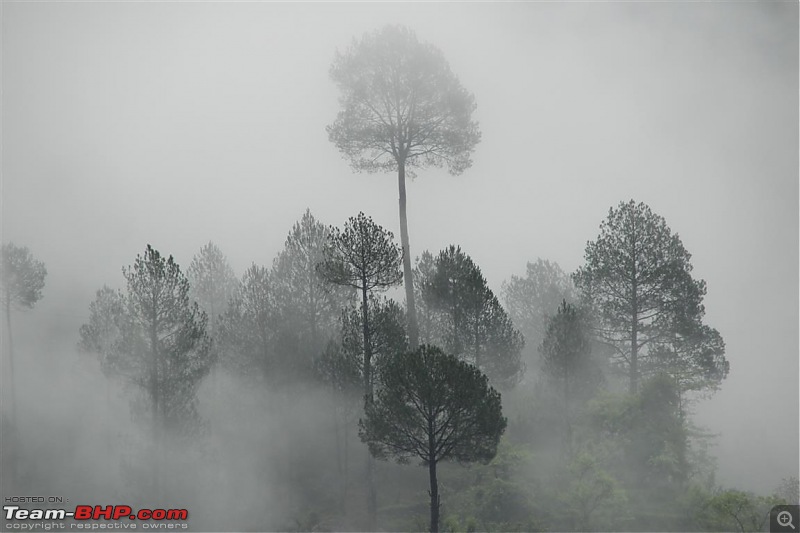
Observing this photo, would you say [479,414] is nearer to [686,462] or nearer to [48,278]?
[686,462]

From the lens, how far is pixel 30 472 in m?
33.0

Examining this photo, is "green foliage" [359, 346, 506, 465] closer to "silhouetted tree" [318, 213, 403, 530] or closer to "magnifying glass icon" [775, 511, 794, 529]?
"silhouetted tree" [318, 213, 403, 530]

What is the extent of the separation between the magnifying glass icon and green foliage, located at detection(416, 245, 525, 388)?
1205cm

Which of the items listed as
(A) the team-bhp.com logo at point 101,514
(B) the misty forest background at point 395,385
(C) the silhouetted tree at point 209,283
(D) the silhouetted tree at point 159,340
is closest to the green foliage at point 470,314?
(B) the misty forest background at point 395,385

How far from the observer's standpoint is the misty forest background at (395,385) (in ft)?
70.2

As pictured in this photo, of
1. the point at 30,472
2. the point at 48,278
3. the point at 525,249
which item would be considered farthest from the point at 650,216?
the point at 525,249

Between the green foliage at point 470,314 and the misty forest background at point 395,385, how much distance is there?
11cm

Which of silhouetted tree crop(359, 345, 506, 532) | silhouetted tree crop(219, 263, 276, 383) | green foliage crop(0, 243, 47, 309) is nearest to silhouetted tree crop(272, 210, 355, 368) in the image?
silhouetted tree crop(219, 263, 276, 383)

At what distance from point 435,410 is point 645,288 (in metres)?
17.6

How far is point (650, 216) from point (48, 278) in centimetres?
8570

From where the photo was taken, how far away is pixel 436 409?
17.0m

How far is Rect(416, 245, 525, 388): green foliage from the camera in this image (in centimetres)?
2600

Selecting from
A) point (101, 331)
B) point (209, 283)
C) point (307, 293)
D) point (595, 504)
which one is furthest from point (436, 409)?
point (209, 283)

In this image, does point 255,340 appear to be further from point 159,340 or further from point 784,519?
point 784,519
